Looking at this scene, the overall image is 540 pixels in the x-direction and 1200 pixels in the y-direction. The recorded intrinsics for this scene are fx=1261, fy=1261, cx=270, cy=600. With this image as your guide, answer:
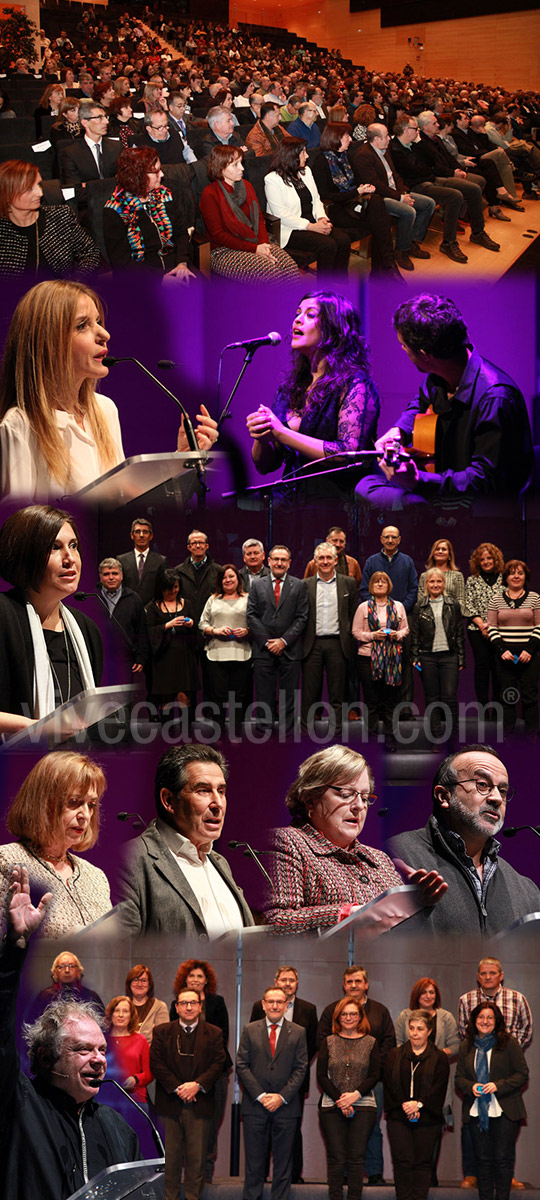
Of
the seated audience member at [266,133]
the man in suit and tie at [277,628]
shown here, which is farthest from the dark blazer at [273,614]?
the seated audience member at [266,133]

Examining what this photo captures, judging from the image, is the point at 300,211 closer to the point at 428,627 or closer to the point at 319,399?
the point at 319,399

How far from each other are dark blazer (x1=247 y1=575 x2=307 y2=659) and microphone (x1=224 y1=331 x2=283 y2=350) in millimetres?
880

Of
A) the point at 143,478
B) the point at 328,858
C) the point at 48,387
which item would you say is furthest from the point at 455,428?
the point at 328,858

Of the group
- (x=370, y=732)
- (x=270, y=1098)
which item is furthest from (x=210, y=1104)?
(x=370, y=732)

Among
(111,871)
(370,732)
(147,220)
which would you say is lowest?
(111,871)

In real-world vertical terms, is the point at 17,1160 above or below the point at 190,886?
below

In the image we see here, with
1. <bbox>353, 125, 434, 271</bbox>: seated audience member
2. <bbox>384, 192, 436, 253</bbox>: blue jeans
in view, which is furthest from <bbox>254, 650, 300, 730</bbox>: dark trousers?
<bbox>384, 192, 436, 253</bbox>: blue jeans

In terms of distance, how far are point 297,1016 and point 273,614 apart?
141cm

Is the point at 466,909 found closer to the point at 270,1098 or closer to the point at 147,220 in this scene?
the point at 270,1098

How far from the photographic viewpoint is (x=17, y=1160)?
3.60m

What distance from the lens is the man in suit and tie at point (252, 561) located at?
184 inches

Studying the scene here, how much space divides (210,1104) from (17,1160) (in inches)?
32.7

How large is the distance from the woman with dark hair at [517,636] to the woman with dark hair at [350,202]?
4.79 ft

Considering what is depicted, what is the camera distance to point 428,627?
4.71 m
